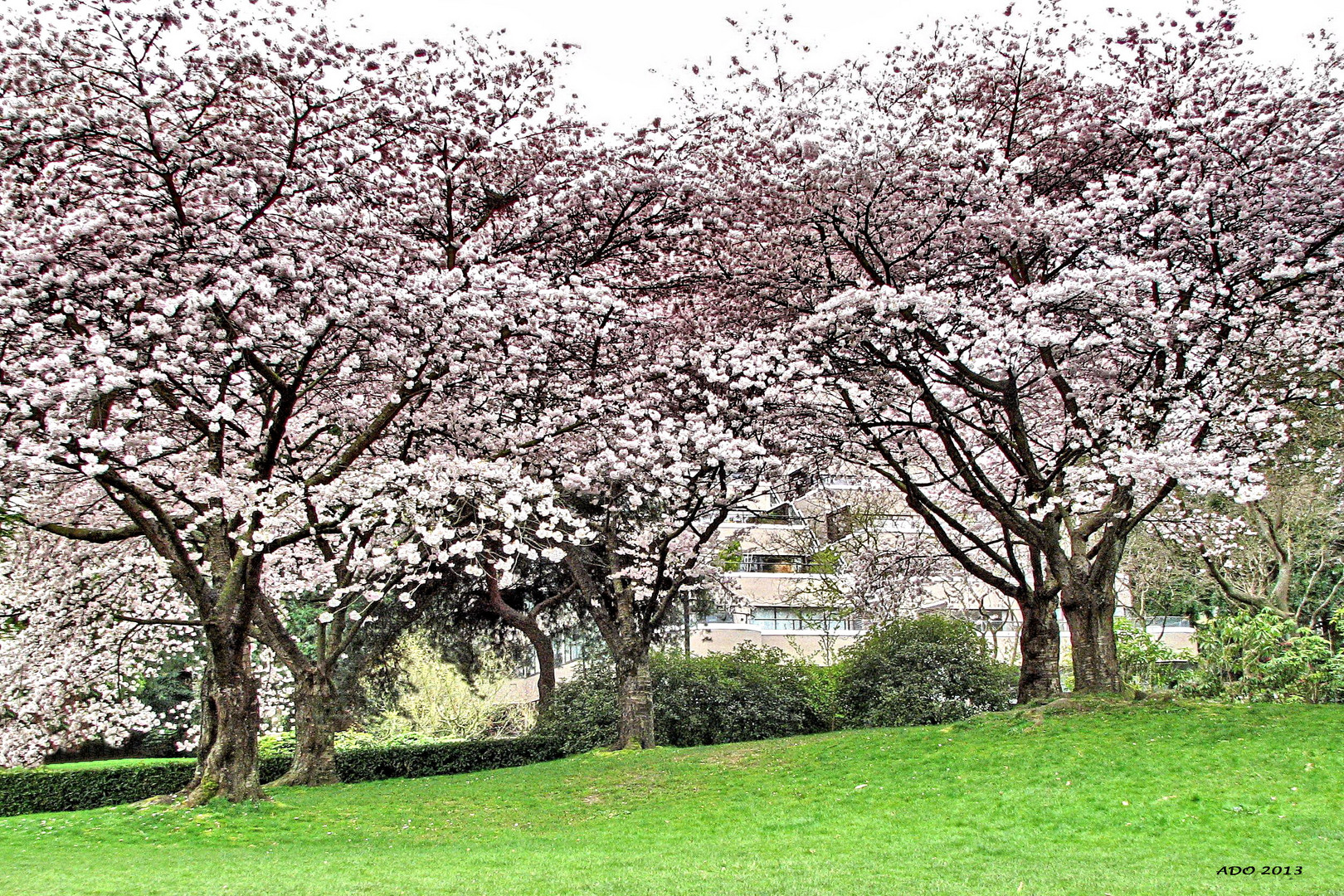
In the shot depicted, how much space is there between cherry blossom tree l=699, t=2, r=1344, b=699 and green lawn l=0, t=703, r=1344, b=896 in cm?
310

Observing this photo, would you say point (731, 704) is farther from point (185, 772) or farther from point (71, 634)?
point (71, 634)

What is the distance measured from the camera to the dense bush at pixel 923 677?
19016 millimetres

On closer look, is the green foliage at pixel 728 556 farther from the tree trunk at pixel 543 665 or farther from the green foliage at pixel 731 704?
the tree trunk at pixel 543 665

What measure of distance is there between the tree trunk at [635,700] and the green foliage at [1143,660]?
953 cm

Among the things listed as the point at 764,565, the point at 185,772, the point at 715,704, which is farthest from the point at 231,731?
the point at 764,565

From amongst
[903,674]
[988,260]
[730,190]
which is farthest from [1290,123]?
[903,674]

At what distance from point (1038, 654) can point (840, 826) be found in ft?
Answer: 24.9

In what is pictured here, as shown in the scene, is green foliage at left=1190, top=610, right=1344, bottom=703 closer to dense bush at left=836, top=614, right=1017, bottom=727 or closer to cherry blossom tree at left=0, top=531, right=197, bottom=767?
dense bush at left=836, top=614, right=1017, bottom=727

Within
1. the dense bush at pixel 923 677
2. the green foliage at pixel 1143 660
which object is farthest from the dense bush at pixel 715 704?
the green foliage at pixel 1143 660

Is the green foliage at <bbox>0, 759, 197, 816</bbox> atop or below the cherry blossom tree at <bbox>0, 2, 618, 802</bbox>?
below

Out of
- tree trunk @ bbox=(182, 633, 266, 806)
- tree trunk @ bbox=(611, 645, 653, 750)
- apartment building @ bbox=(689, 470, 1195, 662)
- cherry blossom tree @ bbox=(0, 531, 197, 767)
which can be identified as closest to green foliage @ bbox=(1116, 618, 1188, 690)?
apartment building @ bbox=(689, 470, 1195, 662)

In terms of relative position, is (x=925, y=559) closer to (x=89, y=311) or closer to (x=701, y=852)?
(x=701, y=852)

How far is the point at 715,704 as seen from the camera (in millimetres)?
20234

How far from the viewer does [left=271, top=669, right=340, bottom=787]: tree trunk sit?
17578mm
